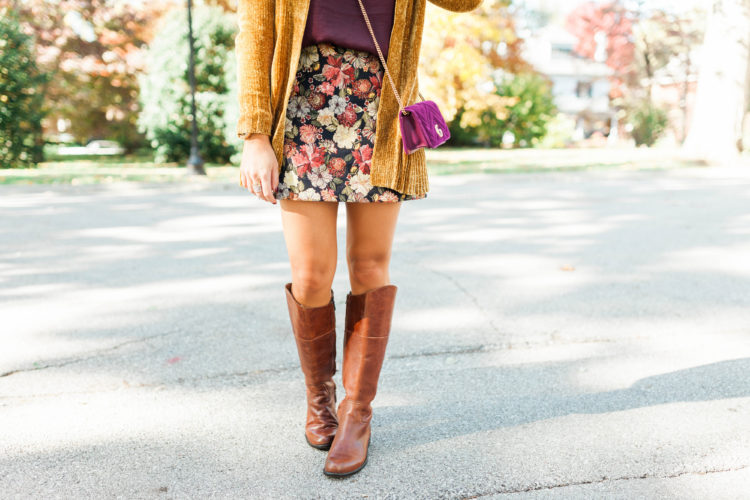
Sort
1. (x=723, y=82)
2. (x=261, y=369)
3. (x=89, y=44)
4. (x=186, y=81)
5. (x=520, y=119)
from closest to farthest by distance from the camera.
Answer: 1. (x=261, y=369)
2. (x=723, y=82)
3. (x=186, y=81)
4. (x=89, y=44)
5. (x=520, y=119)

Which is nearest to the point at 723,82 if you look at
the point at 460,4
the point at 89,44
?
the point at 460,4

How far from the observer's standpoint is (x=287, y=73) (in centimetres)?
192

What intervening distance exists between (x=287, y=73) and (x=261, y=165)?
0.30 metres

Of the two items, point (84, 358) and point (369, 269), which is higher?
point (369, 269)

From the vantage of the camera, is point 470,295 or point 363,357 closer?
point 363,357

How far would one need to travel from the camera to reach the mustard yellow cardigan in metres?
1.88

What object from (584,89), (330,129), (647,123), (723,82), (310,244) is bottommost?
(310,244)

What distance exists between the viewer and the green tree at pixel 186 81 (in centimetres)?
1405

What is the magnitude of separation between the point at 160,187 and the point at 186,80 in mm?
4739

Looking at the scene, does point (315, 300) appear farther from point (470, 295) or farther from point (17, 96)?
point (17, 96)

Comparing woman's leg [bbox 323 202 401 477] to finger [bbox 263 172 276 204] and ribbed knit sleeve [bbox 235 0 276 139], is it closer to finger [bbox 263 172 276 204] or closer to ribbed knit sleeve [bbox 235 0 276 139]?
finger [bbox 263 172 276 204]

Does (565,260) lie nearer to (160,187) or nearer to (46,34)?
(160,187)

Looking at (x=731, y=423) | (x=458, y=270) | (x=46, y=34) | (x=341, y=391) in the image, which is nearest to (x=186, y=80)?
(x=46, y=34)

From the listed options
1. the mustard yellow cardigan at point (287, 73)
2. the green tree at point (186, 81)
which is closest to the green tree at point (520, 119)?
the green tree at point (186, 81)
